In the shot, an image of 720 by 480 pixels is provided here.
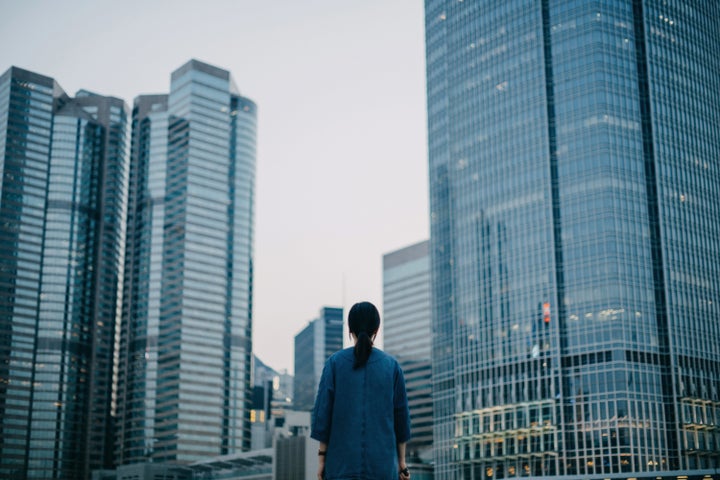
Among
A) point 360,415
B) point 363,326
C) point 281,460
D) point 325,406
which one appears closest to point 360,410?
point 360,415

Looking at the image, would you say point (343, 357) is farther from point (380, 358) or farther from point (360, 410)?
point (360, 410)

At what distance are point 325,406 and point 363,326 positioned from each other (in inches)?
27.6

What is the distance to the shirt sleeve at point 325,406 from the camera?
7465 mm

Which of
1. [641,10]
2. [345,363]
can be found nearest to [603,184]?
A: [641,10]

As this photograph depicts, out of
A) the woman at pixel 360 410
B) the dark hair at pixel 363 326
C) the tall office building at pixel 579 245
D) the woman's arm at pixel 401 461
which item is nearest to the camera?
the woman's arm at pixel 401 461

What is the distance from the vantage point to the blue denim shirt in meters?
7.24

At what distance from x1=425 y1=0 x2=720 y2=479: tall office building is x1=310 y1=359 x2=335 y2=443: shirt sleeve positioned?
348 feet

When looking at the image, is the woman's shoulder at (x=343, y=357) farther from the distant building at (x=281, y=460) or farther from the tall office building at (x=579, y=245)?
the distant building at (x=281, y=460)

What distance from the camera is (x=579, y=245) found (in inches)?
4663

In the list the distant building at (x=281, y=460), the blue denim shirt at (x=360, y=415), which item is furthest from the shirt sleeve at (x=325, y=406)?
the distant building at (x=281, y=460)

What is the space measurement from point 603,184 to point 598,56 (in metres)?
17.1

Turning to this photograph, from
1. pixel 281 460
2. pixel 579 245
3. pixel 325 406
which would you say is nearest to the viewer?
pixel 325 406

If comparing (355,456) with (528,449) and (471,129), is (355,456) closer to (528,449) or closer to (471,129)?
(528,449)

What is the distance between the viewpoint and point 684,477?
320 feet
